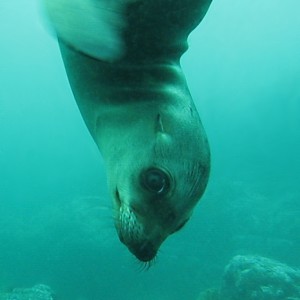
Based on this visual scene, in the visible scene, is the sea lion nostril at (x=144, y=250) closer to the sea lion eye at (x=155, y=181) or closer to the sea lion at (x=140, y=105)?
the sea lion at (x=140, y=105)

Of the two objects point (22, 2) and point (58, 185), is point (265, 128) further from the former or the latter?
point (22, 2)

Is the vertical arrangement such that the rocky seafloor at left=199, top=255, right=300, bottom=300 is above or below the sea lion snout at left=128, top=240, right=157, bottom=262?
above

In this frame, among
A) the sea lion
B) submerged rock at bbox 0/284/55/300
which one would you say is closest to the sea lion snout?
the sea lion

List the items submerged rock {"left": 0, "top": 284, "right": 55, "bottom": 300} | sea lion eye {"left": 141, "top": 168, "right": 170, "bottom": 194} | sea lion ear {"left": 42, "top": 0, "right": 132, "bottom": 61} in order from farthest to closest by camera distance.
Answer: submerged rock {"left": 0, "top": 284, "right": 55, "bottom": 300}
sea lion ear {"left": 42, "top": 0, "right": 132, "bottom": 61}
sea lion eye {"left": 141, "top": 168, "right": 170, "bottom": 194}

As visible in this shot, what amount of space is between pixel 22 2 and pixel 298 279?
29331mm

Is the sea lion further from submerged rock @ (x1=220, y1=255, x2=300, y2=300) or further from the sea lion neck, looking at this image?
submerged rock @ (x1=220, y1=255, x2=300, y2=300)

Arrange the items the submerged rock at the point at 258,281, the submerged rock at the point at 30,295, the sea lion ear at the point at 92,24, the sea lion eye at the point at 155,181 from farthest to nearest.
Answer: the submerged rock at the point at 30,295, the submerged rock at the point at 258,281, the sea lion ear at the point at 92,24, the sea lion eye at the point at 155,181

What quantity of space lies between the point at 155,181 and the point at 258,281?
9.92 metres

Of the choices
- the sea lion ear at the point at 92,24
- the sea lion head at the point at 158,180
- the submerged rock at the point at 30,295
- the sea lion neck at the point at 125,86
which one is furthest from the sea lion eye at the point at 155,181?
the submerged rock at the point at 30,295

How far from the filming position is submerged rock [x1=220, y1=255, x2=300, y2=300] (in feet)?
32.8

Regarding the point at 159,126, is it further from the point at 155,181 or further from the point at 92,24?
the point at 92,24

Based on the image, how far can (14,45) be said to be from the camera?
43.8m

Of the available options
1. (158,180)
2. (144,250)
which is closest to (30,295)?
(144,250)

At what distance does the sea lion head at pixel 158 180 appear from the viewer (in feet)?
4.40
